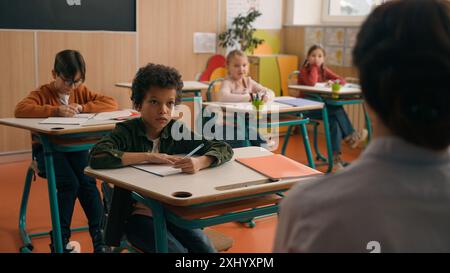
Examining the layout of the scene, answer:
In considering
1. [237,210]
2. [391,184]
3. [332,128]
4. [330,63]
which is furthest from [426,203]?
[330,63]

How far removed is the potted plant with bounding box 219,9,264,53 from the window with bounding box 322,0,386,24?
980mm

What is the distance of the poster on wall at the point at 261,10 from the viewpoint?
632cm

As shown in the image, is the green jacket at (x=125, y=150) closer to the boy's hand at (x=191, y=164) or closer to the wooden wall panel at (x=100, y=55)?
the boy's hand at (x=191, y=164)

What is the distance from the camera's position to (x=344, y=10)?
6.48 metres

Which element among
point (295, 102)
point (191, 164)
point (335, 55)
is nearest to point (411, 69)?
point (191, 164)

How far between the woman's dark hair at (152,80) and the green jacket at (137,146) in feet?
0.45

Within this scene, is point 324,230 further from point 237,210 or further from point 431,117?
point 237,210

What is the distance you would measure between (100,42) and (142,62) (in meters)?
0.51

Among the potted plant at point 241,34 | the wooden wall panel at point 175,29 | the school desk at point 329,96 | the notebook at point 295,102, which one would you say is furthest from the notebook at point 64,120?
the potted plant at point 241,34

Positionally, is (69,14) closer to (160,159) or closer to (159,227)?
(160,159)

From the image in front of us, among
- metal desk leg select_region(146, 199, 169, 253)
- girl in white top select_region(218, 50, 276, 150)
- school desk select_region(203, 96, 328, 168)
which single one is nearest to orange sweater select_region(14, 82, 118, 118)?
school desk select_region(203, 96, 328, 168)

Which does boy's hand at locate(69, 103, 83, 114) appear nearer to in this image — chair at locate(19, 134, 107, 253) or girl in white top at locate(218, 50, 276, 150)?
chair at locate(19, 134, 107, 253)

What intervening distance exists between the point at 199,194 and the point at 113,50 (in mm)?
4047

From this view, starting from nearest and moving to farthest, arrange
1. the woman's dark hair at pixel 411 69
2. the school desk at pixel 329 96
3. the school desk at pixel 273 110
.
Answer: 1. the woman's dark hair at pixel 411 69
2. the school desk at pixel 273 110
3. the school desk at pixel 329 96
